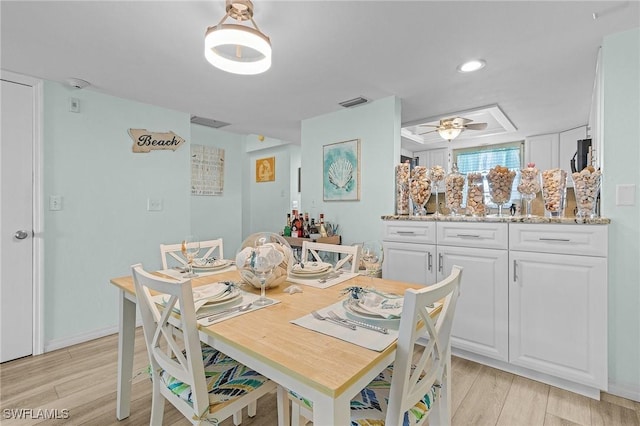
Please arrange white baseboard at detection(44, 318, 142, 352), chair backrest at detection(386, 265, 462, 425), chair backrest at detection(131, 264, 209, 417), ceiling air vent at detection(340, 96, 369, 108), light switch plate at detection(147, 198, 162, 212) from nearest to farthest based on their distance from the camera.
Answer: chair backrest at detection(386, 265, 462, 425) < chair backrest at detection(131, 264, 209, 417) < white baseboard at detection(44, 318, 142, 352) < ceiling air vent at detection(340, 96, 369, 108) < light switch plate at detection(147, 198, 162, 212)

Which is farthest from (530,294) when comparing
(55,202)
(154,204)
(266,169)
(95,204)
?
(266,169)

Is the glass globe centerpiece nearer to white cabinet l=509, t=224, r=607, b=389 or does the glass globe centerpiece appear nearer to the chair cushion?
the chair cushion

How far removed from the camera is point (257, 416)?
1694 millimetres

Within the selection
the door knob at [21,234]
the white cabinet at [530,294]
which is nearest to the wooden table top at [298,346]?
the white cabinet at [530,294]

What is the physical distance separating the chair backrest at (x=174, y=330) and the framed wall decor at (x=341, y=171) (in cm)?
231

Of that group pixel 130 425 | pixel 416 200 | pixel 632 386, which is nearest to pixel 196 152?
pixel 416 200

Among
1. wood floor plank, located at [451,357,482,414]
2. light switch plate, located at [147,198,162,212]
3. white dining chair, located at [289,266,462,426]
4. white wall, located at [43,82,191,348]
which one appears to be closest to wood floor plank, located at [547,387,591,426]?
wood floor plank, located at [451,357,482,414]

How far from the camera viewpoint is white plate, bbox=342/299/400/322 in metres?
1.05

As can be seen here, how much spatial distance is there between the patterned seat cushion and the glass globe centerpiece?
48 cm

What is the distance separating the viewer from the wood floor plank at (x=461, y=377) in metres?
1.81

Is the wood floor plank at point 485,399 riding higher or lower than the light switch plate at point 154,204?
lower

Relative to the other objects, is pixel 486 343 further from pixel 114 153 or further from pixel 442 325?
pixel 114 153

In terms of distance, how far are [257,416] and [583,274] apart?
2.06 meters

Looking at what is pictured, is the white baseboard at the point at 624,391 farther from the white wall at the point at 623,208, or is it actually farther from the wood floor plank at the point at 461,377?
the wood floor plank at the point at 461,377
